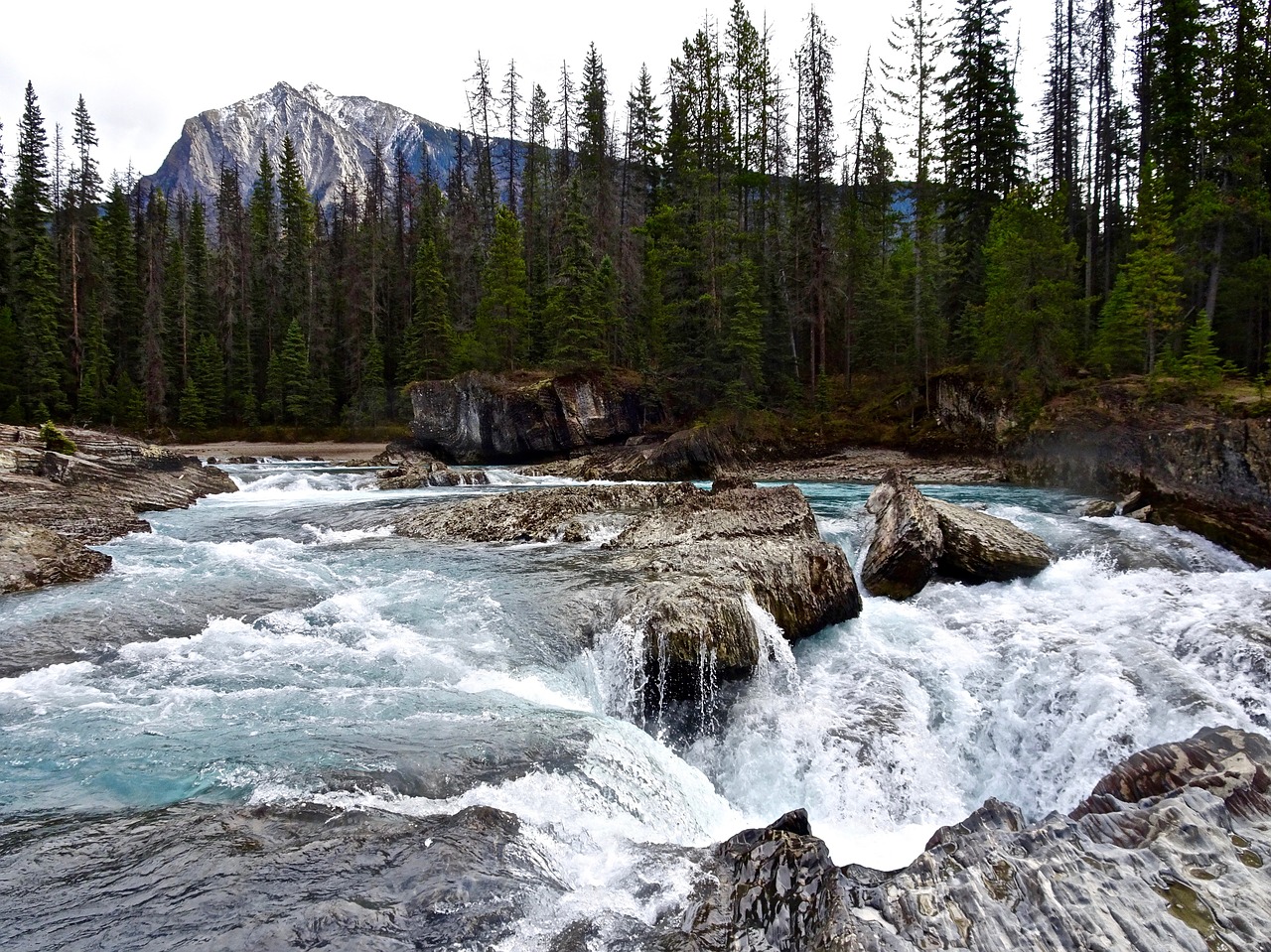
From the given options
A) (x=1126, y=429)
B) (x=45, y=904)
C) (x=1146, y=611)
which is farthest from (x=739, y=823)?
(x=1126, y=429)

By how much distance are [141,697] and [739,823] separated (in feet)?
19.9

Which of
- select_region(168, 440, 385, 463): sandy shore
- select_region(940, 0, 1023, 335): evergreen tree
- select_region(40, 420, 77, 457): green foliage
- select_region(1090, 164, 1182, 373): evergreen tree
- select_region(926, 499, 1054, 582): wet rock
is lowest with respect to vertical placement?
select_region(926, 499, 1054, 582): wet rock

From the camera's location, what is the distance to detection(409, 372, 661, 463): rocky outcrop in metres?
34.4

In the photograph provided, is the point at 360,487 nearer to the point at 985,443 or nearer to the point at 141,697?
the point at 141,697

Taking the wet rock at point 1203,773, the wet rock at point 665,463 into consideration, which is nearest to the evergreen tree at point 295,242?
the wet rock at point 665,463

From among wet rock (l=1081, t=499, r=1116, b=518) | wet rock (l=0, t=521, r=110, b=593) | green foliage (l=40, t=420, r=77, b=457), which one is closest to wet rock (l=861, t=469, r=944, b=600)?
wet rock (l=1081, t=499, r=1116, b=518)

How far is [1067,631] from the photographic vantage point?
9.24 metres

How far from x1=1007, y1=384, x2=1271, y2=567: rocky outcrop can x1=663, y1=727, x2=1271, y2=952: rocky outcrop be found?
1072 centimetres

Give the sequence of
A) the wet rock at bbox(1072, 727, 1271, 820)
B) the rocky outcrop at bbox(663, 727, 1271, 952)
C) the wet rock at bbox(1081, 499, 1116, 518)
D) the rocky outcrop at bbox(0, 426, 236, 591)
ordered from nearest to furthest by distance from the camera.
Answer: the rocky outcrop at bbox(663, 727, 1271, 952) → the wet rock at bbox(1072, 727, 1271, 820) → the rocky outcrop at bbox(0, 426, 236, 591) → the wet rock at bbox(1081, 499, 1116, 518)

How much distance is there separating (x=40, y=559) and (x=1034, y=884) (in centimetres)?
1381

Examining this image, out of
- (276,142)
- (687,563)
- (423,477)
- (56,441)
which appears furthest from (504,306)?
(276,142)

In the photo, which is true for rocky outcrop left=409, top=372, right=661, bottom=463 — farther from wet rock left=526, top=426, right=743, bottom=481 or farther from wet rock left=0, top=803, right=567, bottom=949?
wet rock left=0, top=803, right=567, bottom=949

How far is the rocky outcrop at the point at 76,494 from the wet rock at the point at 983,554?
46.6ft

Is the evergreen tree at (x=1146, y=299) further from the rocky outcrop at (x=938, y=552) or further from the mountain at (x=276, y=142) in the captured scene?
the mountain at (x=276, y=142)
